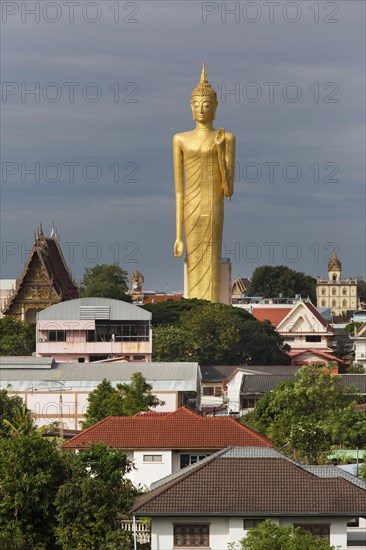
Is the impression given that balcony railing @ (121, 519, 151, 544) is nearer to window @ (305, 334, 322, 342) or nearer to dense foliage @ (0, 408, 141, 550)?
dense foliage @ (0, 408, 141, 550)

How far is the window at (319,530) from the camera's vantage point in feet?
99.3

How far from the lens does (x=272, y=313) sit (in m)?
123

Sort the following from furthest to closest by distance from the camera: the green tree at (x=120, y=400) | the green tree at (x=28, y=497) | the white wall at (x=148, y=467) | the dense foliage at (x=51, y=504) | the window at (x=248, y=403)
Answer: the window at (x=248, y=403) < the green tree at (x=120, y=400) < the white wall at (x=148, y=467) < the green tree at (x=28, y=497) < the dense foliage at (x=51, y=504)

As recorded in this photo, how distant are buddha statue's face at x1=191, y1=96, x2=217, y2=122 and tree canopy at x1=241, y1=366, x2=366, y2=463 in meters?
39.8

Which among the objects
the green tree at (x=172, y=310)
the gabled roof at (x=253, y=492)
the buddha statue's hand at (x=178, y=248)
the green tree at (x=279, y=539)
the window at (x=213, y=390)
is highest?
the buddha statue's hand at (x=178, y=248)

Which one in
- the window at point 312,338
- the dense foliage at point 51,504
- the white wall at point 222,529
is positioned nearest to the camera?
the white wall at point 222,529

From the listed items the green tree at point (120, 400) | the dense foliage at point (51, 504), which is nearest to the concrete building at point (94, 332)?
the green tree at point (120, 400)

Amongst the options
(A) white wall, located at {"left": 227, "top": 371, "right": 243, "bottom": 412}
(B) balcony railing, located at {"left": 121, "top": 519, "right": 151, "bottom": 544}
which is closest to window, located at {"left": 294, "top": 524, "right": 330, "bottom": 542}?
(B) balcony railing, located at {"left": 121, "top": 519, "right": 151, "bottom": 544}

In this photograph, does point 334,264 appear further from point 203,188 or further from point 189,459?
point 189,459

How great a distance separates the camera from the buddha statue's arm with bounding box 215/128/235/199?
9844 cm

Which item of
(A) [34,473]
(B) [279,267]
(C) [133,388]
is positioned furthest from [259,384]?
(B) [279,267]

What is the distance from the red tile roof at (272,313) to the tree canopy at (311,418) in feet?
197

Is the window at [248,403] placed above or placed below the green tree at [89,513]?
above

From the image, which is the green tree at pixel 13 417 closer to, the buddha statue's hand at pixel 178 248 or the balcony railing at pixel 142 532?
the balcony railing at pixel 142 532
